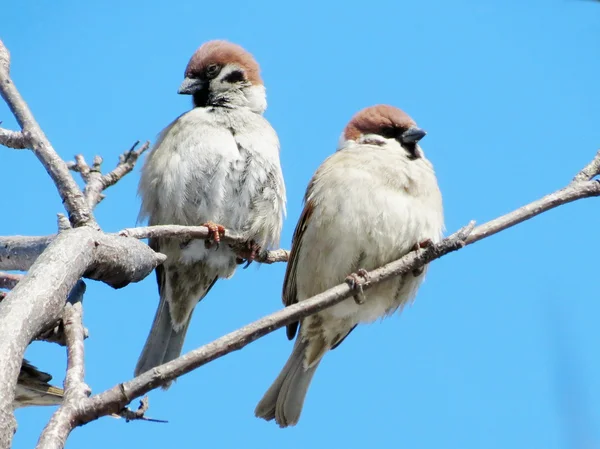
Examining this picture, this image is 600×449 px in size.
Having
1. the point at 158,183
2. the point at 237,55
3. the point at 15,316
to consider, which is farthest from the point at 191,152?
the point at 15,316

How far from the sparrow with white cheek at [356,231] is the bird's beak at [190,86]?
1344mm

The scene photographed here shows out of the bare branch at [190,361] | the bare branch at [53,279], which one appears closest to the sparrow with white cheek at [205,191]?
the bare branch at [53,279]

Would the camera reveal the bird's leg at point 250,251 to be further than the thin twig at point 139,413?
Yes

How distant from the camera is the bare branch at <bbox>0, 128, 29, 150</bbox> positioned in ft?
10.8

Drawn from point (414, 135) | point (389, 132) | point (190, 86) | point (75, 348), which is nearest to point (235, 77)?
point (190, 86)

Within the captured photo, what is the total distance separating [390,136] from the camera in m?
4.88

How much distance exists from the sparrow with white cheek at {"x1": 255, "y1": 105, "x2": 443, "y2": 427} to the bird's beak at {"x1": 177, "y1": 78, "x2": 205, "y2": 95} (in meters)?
1.34

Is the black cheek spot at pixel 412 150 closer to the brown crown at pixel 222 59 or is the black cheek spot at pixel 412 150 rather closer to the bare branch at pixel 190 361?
the brown crown at pixel 222 59

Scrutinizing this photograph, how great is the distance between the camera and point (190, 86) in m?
5.85

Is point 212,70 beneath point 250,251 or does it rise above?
above

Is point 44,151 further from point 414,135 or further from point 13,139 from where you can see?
point 414,135

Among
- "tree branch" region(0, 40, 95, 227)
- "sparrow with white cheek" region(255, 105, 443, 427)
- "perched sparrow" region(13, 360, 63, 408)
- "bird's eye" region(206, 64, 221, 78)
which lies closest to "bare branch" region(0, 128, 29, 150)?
"tree branch" region(0, 40, 95, 227)

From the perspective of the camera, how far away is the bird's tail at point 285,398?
4645 mm

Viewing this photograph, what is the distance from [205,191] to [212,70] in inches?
42.2
